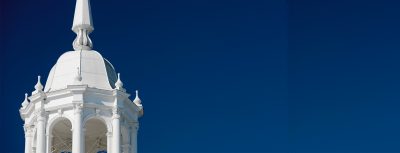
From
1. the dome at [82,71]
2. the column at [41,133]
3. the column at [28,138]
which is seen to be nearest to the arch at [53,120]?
the column at [41,133]

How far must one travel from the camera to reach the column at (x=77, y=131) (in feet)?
240

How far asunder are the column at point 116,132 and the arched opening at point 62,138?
4.04 meters

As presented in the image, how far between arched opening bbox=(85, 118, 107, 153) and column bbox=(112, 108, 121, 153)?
4.48m

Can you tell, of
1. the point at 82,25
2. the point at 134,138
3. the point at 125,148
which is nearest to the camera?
the point at 125,148

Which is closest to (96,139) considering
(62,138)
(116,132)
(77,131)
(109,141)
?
(62,138)

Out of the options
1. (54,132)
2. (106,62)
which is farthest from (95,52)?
(54,132)

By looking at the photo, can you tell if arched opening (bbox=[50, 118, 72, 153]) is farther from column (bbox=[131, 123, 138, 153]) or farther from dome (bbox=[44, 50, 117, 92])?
column (bbox=[131, 123, 138, 153])

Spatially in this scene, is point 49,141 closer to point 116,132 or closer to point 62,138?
point 116,132

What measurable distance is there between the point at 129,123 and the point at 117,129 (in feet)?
8.90

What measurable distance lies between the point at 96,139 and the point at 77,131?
7.58 meters

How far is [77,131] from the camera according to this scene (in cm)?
7369

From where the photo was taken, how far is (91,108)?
75062 millimetres

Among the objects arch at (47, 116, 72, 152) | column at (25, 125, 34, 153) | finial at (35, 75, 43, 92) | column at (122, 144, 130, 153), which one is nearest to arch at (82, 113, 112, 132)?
arch at (47, 116, 72, 152)

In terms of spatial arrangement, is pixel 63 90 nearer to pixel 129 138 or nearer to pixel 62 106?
pixel 62 106
